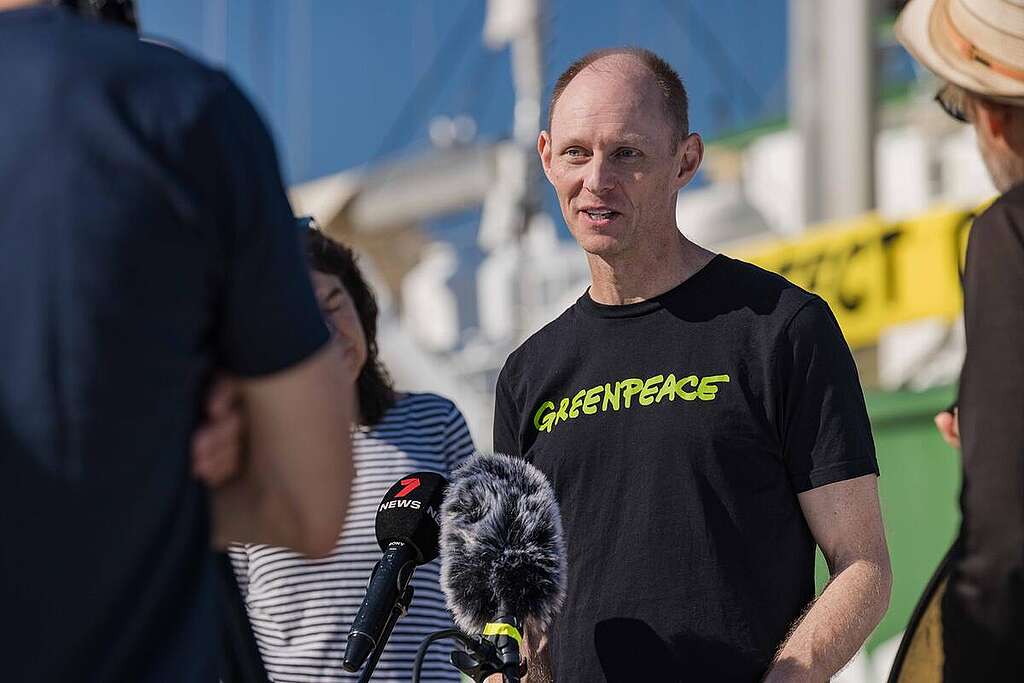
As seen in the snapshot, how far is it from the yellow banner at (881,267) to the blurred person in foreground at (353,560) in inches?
134

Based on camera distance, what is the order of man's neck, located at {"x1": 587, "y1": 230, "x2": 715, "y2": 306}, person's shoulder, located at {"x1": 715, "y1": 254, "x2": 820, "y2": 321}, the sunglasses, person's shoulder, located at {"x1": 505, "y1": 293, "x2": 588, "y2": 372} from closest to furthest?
the sunglasses, person's shoulder, located at {"x1": 715, "y1": 254, "x2": 820, "y2": 321}, man's neck, located at {"x1": 587, "y1": 230, "x2": 715, "y2": 306}, person's shoulder, located at {"x1": 505, "y1": 293, "x2": 588, "y2": 372}

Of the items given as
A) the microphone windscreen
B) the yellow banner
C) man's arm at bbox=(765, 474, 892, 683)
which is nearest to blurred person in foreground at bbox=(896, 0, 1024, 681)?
man's arm at bbox=(765, 474, 892, 683)

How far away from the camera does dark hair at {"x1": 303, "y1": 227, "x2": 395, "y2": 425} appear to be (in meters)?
3.56

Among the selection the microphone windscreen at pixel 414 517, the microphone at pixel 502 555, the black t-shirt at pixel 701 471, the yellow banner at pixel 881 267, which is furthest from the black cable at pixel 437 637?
the yellow banner at pixel 881 267

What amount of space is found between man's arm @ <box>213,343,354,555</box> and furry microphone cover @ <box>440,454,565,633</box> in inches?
33.0

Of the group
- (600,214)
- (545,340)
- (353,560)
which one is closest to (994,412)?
(600,214)

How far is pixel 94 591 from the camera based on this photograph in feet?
4.95

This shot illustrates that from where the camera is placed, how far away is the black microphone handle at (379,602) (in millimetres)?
2318

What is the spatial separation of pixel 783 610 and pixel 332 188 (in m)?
17.0

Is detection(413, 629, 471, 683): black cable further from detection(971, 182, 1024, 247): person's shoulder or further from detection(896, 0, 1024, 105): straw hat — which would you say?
detection(896, 0, 1024, 105): straw hat

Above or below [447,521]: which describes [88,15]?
above

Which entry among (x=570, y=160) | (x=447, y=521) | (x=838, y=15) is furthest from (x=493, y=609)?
(x=838, y=15)

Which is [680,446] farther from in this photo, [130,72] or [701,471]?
[130,72]

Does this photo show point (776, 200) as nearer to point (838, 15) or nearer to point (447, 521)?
point (838, 15)
